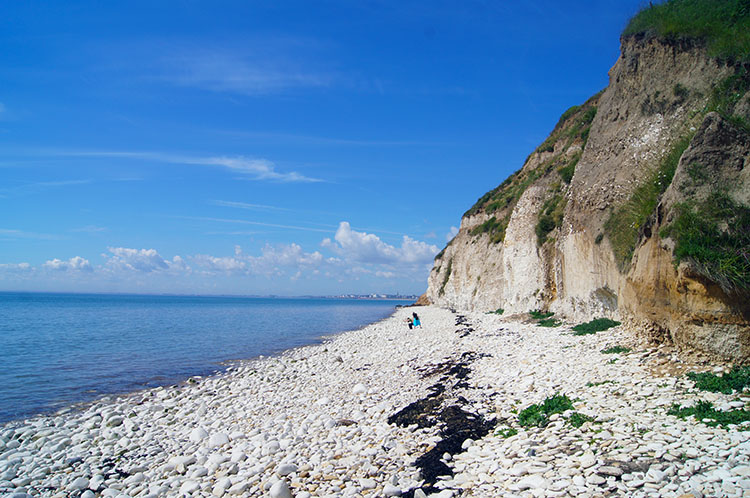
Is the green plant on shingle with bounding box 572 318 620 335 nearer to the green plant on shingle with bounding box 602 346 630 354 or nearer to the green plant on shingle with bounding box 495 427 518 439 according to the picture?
the green plant on shingle with bounding box 602 346 630 354

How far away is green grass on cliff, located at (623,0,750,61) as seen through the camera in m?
12.4

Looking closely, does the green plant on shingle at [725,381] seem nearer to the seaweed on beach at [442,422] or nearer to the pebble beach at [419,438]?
the pebble beach at [419,438]

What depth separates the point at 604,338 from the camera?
44.3 ft

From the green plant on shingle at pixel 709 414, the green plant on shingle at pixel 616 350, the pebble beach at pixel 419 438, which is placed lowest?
the pebble beach at pixel 419 438

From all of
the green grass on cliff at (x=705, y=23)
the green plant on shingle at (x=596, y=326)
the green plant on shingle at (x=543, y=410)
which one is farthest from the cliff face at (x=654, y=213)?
the green plant on shingle at (x=543, y=410)

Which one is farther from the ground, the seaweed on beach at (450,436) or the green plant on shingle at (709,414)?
the green plant on shingle at (709,414)

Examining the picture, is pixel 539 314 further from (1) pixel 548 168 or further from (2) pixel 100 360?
(2) pixel 100 360

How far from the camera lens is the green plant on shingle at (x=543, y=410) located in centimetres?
755

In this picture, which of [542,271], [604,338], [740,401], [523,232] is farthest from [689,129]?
[523,232]

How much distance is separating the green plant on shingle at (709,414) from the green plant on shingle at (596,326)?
30.8ft

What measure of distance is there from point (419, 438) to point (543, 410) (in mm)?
2393

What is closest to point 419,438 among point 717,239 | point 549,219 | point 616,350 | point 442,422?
point 442,422

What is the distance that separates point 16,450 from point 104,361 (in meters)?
13.3

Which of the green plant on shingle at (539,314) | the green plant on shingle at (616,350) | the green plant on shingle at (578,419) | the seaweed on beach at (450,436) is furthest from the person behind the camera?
the green plant on shingle at (539,314)
